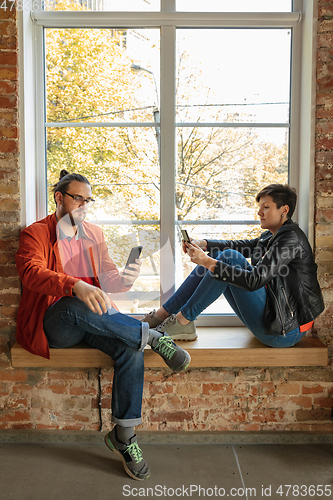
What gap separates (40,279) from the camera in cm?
189

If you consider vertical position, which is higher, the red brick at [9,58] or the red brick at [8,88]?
the red brick at [9,58]

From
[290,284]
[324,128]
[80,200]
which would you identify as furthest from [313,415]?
[80,200]

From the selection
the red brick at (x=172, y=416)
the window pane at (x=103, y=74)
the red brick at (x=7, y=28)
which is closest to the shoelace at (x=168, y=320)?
the red brick at (x=172, y=416)

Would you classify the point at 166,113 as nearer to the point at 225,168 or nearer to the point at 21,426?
the point at 225,168

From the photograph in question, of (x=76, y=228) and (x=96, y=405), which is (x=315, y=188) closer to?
(x=76, y=228)

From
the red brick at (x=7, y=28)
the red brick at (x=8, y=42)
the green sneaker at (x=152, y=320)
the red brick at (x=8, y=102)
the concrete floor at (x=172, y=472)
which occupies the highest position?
the red brick at (x=7, y=28)

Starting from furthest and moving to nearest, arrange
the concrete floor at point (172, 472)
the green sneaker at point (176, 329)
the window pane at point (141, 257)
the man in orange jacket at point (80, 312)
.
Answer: the window pane at point (141, 257) → the green sneaker at point (176, 329) → the man in orange jacket at point (80, 312) → the concrete floor at point (172, 472)

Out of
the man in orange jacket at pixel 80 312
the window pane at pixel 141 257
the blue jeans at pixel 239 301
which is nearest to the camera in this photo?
the man in orange jacket at pixel 80 312

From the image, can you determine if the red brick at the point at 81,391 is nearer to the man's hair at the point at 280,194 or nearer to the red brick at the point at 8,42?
the man's hair at the point at 280,194

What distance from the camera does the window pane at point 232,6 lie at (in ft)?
7.48

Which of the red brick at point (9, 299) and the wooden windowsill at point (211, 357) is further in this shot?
the red brick at point (9, 299)

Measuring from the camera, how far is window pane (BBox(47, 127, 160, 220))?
2348mm

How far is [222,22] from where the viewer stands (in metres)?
2.29

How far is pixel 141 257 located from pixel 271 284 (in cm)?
78
